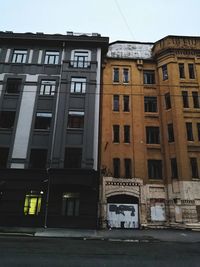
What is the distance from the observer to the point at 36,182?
796 inches

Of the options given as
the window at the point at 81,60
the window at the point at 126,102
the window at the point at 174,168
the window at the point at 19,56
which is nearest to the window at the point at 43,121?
the window at the point at 81,60

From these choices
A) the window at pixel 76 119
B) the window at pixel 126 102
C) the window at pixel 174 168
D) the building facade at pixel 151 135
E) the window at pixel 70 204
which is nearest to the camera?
the window at pixel 70 204

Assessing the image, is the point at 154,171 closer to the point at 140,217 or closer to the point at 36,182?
the point at 140,217

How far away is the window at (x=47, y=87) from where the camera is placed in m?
24.1

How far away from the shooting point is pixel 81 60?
84.3 feet

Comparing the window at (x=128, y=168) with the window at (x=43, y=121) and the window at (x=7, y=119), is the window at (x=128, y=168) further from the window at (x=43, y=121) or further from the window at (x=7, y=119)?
the window at (x=7, y=119)

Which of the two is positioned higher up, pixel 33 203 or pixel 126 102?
pixel 126 102

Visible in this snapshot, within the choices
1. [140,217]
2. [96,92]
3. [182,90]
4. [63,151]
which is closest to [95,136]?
[63,151]

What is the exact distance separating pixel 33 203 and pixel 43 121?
25.5 ft

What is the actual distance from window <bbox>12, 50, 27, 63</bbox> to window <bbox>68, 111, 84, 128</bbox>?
856cm

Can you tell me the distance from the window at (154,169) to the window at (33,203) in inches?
428

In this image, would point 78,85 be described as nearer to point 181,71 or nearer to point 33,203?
point 181,71

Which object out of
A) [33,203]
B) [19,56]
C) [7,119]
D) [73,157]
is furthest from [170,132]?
[19,56]

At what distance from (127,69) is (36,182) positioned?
53.8 ft
